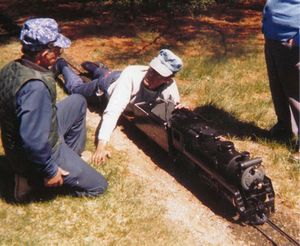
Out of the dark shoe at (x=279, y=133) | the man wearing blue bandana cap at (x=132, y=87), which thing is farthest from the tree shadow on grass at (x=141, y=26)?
the dark shoe at (x=279, y=133)

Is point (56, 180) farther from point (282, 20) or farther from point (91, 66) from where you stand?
point (91, 66)

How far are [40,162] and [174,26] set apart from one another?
8.19 m

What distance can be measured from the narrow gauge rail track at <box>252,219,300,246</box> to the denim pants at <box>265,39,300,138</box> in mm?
1794

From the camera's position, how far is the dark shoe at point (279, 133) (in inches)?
269

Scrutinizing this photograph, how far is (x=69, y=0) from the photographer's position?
1466 cm

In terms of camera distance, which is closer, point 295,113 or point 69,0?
point 295,113

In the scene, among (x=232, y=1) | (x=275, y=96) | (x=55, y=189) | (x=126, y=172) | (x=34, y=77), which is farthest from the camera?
(x=232, y=1)

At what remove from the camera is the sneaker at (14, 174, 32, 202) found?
16.5 ft

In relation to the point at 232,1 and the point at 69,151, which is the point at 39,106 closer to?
the point at 69,151

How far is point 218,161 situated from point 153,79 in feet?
5.88

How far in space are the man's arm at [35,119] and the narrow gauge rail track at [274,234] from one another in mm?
2433

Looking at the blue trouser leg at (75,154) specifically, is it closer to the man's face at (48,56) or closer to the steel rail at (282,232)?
the man's face at (48,56)

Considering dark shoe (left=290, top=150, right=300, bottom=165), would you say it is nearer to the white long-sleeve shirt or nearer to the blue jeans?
the white long-sleeve shirt

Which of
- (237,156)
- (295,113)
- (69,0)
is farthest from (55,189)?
(69,0)
